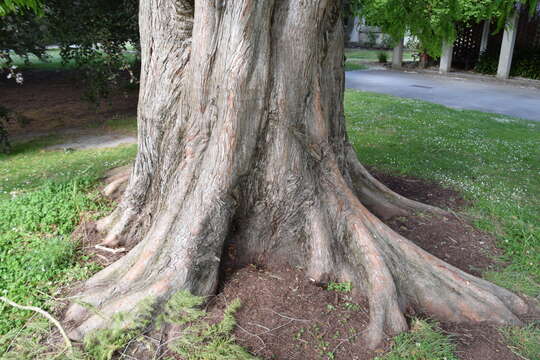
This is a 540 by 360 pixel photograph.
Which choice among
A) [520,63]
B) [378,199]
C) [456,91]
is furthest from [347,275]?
[520,63]

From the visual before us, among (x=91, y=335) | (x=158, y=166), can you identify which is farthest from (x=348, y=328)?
(x=158, y=166)

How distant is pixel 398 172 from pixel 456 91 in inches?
526

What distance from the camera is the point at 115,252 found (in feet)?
12.4

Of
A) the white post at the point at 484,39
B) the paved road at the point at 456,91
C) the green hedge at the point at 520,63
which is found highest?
the white post at the point at 484,39

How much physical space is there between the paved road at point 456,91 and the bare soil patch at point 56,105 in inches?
370

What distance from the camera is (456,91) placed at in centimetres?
1791

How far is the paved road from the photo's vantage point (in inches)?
569

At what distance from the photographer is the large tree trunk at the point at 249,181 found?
10.4 ft

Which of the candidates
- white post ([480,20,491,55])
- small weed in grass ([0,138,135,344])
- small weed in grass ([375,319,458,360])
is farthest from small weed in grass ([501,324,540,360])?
white post ([480,20,491,55])

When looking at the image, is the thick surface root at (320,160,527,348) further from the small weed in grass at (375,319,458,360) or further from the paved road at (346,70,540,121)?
the paved road at (346,70,540,121)

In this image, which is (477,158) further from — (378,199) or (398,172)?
(378,199)

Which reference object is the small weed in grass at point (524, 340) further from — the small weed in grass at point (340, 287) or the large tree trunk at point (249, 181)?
the small weed in grass at point (340, 287)

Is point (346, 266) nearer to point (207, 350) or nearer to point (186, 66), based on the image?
point (207, 350)

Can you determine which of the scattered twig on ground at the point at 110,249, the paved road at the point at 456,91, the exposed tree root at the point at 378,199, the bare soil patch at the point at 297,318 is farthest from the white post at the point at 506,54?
the scattered twig on ground at the point at 110,249
